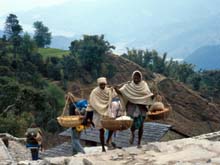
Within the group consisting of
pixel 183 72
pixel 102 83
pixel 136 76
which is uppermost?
pixel 183 72

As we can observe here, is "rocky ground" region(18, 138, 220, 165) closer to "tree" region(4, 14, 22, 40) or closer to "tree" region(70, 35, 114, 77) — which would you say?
"tree" region(70, 35, 114, 77)

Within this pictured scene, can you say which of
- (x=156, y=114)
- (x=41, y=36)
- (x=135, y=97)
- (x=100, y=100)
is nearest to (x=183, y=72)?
(x=41, y=36)

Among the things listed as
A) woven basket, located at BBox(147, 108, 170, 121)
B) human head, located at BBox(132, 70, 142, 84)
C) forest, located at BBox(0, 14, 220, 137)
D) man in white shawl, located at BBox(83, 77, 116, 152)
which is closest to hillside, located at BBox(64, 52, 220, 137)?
forest, located at BBox(0, 14, 220, 137)

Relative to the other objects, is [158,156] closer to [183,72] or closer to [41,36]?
[183,72]

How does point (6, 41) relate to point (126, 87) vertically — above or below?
above

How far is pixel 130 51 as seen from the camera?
72375mm

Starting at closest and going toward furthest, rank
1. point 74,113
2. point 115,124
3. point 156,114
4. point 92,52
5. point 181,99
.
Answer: point 115,124
point 156,114
point 74,113
point 92,52
point 181,99

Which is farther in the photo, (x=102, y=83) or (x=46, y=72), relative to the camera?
(x=46, y=72)

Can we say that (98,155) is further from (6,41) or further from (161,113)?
(6,41)

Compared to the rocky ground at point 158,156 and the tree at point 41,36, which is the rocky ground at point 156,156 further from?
the tree at point 41,36

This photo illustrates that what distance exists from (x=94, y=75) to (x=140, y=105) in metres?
44.6

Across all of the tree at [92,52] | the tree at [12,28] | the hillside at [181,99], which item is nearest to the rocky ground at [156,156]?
the tree at [92,52]

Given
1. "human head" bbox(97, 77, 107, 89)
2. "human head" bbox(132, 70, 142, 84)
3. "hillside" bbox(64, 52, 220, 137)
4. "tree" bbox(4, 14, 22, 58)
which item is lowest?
"hillside" bbox(64, 52, 220, 137)

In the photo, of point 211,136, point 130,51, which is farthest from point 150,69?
point 211,136
